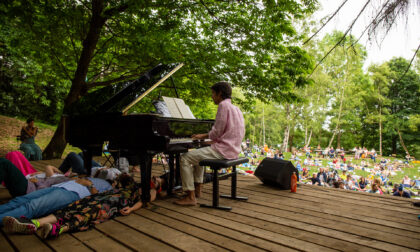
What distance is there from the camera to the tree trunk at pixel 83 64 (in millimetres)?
6230

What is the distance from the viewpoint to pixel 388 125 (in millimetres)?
25766

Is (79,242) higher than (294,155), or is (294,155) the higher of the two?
(79,242)

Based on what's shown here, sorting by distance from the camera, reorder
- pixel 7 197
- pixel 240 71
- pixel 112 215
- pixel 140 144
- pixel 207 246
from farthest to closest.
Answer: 1. pixel 240 71
2. pixel 7 197
3. pixel 140 144
4. pixel 112 215
5. pixel 207 246

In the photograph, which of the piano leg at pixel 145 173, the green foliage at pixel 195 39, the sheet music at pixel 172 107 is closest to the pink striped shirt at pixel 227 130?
the sheet music at pixel 172 107

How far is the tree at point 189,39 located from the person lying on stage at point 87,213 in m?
3.68

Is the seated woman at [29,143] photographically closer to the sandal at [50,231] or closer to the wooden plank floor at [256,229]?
the wooden plank floor at [256,229]

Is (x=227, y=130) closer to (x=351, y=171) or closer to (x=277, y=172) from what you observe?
(x=277, y=172)

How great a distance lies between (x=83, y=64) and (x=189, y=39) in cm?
311

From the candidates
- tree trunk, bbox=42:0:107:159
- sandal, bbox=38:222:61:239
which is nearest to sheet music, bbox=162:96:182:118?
sandal, bbox=38:222:61:239

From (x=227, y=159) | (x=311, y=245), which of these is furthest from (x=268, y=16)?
(x=311, y=245)

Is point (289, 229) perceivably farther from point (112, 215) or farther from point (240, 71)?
point (240, 71)

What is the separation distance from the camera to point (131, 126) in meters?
3.00

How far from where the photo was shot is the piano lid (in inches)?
128

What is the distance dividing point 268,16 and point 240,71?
161 centimetres
